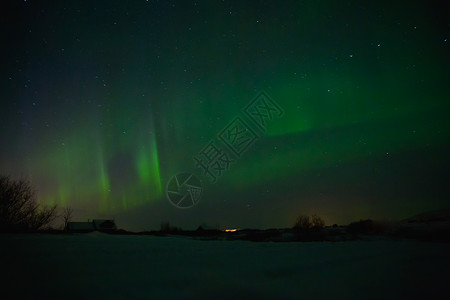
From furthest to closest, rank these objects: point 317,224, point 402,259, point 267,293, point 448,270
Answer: point 317,224 < point 402,259 < point 448,270 < point 267,293

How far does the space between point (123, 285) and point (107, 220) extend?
101 feet

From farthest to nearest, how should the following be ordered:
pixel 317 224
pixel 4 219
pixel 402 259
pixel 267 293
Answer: pixel 317 224
pixel 4 219
pixel 402 259
pixel 267 293

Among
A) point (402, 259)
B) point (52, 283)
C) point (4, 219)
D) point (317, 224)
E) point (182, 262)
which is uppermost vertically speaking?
point (52, 283)

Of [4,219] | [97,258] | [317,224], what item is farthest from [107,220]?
[97,258]

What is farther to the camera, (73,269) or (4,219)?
(4,219)

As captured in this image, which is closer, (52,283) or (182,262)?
(52,283)

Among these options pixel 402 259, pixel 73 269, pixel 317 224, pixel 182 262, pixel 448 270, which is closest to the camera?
pixel 73 269

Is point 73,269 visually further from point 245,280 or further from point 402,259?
point 402,259

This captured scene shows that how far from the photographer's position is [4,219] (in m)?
17.5

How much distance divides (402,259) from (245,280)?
137 cm

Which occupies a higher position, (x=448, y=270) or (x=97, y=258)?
(x=97, y=258)

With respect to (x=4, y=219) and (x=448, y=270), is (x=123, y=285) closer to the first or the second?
(x=448, y=270)

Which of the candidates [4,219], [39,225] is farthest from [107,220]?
[4,219]

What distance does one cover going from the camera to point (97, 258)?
1686mm
